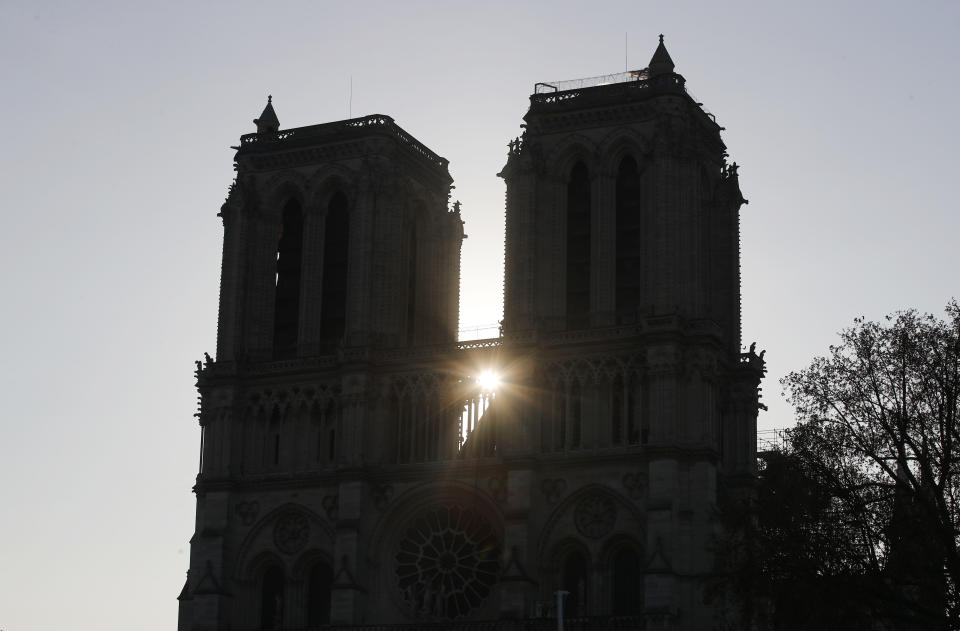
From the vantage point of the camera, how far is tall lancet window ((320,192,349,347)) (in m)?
83.9

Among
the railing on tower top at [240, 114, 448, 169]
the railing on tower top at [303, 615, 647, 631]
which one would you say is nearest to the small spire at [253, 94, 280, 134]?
the railing on tower top at [240, 114, 448, 169]

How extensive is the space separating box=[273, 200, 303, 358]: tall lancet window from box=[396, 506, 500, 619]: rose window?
1138 centimetres

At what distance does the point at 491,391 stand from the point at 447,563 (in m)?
7.56

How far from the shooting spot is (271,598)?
8088 cm

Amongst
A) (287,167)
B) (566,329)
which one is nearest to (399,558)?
(566,329)

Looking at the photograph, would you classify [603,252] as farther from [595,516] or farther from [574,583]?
[574,583]

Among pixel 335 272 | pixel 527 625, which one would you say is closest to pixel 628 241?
pixel 335 272

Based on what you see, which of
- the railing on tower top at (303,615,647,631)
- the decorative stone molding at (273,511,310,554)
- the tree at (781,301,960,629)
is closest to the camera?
the tree at (781,301,960,629)

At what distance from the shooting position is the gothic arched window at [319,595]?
79438 mm

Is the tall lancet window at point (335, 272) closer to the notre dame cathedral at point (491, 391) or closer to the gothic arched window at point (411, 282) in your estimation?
the notre dame cathedral at point (491, 391)

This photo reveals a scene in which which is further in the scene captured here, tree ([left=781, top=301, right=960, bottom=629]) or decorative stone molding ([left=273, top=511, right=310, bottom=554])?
decorative stone molding ([left=273, top=511, right=310, bottom=554])

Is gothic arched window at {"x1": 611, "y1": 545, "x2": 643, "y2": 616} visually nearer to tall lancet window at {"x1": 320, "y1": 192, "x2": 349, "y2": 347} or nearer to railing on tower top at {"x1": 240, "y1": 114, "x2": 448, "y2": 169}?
tall lancet window at {"x1": 320, "y1": 192, "x2": 349, "y2": 347}

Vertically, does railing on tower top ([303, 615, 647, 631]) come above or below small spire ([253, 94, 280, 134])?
below

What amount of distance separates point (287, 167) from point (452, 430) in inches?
629
